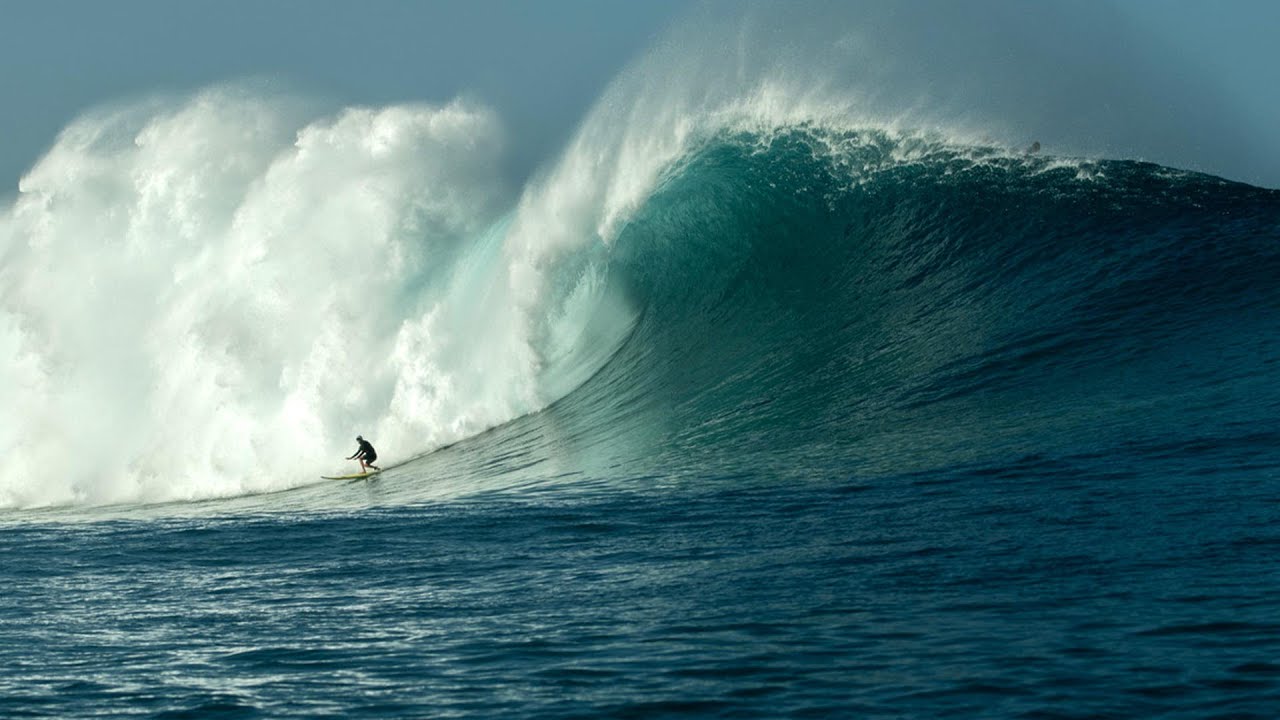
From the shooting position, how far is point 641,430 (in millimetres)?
15609

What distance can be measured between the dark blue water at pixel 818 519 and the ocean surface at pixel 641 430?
5 cm

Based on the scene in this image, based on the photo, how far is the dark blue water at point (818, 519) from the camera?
23.2 feet

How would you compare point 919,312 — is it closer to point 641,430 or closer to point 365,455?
point 641,430

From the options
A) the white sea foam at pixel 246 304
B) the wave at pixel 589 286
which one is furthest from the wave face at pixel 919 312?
the white sea foam at pixel 246 304

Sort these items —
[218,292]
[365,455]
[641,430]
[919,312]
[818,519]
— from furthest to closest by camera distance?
1. [218,292]
2. [919,312]
3. [365,455]
4. [641,430]
5. [818,519]

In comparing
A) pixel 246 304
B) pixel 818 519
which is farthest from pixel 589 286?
pixel 818 519

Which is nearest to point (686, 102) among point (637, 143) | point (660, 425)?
point (637, 143)

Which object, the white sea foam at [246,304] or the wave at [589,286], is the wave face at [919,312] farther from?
the white sea foam at [246,304]

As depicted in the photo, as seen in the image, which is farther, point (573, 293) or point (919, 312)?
point (573, 293)

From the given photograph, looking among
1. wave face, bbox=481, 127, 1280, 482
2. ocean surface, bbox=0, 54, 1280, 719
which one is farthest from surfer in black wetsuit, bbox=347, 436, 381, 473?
wave face, bbox=481, 127, 1280, 482

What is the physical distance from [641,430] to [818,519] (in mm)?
5442

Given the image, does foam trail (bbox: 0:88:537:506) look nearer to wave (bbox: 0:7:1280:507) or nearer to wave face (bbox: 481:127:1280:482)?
wave (bbox: 0:7:1280:507)

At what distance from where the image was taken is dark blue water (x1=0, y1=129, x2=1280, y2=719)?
7.08 metres

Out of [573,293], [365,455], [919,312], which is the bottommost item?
[365,455]
